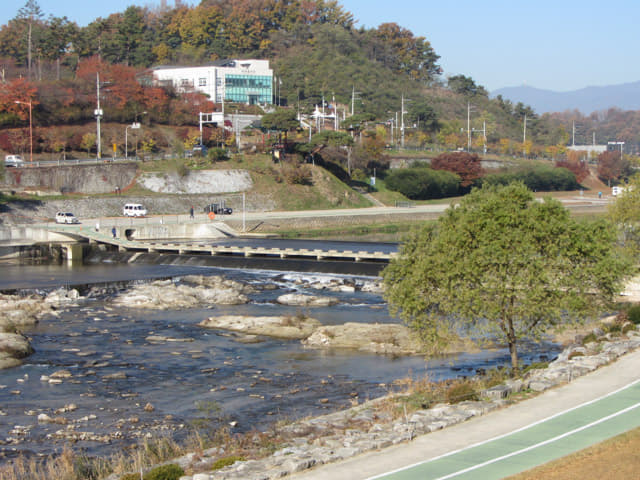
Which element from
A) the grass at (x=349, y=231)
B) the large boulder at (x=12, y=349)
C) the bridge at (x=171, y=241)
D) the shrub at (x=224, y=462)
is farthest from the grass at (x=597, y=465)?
the grass at (x=349, y=231)

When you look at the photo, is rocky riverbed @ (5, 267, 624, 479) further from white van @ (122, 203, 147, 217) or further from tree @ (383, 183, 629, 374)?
white van @ (122, 203, 147, 217)

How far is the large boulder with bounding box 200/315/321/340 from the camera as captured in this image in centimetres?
3978

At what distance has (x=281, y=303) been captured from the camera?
157ft

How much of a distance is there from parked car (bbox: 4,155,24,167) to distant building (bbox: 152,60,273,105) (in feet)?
162

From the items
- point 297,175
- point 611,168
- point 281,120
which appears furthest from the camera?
point 611,168

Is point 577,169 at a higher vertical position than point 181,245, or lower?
higher

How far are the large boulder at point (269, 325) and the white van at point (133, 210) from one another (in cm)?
4292

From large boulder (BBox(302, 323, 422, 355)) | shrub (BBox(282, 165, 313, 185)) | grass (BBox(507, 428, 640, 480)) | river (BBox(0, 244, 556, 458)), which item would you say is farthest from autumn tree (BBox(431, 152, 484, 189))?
grass (BBox(507, 428, 640, 480))

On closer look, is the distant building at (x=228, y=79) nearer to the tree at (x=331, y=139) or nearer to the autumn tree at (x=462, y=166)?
the tree at (x=331, y=139)

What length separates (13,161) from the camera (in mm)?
87750

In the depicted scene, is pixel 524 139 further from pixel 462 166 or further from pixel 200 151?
pixel 200 151

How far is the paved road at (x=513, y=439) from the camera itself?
16.6m

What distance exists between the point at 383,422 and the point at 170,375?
1298 cm

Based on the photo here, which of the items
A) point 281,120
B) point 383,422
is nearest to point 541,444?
point 383,422
